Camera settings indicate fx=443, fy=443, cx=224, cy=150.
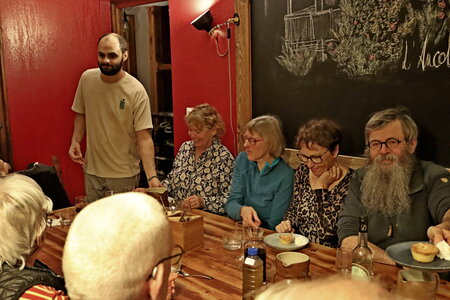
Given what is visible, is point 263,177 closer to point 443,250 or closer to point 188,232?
point 188,232

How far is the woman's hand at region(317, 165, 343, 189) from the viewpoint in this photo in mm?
2580

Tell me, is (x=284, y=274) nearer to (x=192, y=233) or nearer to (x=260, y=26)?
(x=192, y=233)

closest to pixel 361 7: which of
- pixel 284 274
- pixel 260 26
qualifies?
pixel 260 26

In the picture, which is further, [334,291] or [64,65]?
[64,65]

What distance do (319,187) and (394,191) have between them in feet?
1.48

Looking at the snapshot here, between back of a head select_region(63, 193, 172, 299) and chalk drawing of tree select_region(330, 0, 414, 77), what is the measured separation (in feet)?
7.20

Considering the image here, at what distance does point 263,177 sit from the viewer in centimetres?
290

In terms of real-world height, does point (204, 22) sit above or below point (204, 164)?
above

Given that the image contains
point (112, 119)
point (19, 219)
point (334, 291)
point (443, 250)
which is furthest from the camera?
point (112, 119)

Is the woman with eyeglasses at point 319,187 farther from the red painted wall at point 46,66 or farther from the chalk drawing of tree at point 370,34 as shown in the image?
the red painted wall at point 46,66

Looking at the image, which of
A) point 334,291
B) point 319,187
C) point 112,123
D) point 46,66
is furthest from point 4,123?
point 334,291

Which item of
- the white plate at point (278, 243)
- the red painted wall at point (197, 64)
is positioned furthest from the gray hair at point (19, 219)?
the red painted wall at point (197, 64)

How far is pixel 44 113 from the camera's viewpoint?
176 inches

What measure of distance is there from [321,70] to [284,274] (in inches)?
70.4
